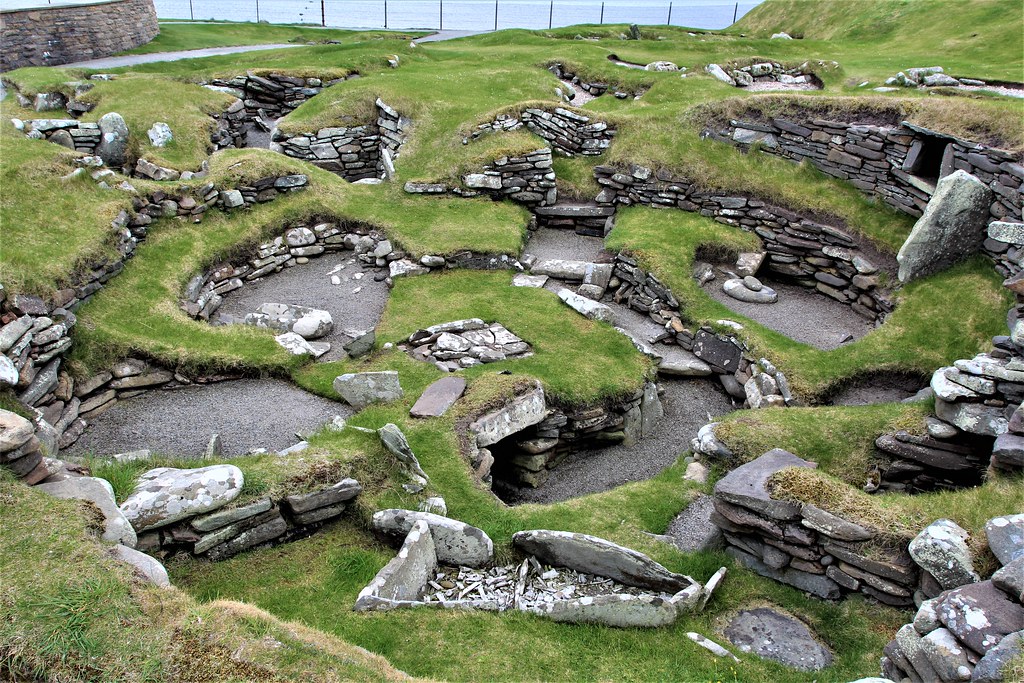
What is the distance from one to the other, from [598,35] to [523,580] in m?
38.9

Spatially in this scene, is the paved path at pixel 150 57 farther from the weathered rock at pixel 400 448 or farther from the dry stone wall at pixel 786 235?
the weathered rock at pixel 400 448

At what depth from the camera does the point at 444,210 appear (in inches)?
938

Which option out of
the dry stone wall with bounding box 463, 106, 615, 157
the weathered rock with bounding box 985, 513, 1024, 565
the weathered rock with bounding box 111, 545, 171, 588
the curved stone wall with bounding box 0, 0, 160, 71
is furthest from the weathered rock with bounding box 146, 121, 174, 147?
the weathered rock with bounding box 985, 513, 1024, 565

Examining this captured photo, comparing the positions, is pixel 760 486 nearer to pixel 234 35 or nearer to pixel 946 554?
pixel 946 554

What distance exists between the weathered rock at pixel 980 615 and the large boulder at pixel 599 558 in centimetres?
343

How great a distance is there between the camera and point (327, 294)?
20969 mm

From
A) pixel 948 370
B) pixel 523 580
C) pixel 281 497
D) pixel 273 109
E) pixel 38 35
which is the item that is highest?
pixel 38 35

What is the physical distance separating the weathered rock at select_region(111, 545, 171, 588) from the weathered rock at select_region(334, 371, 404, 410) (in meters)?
6.38

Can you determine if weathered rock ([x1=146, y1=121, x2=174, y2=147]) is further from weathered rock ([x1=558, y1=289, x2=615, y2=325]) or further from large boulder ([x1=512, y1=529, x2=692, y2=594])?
large boulder ([x1=512, y1=529, x2=692, y2=594])

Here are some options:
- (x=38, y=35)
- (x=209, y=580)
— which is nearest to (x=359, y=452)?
(x=209, y=580)

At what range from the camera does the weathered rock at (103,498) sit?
9.20m

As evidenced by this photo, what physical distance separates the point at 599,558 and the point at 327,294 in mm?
13318

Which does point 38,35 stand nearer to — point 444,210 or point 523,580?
point 444,210

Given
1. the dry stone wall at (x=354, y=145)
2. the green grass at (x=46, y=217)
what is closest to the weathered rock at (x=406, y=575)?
the green grass at (x=46, y=217)
